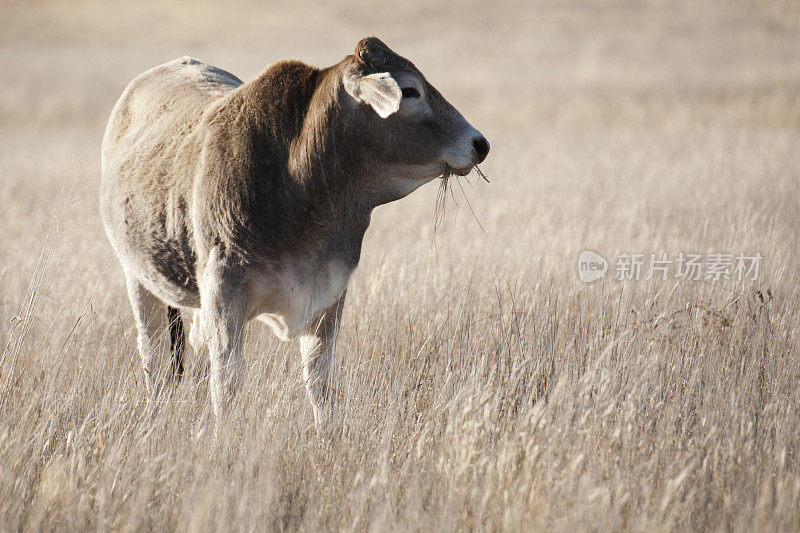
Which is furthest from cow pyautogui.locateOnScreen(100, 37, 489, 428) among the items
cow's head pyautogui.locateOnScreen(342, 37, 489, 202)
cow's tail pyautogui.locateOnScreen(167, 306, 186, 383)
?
cow's tail pyautogui.locateOnScreen(167, 306, 186, 383)

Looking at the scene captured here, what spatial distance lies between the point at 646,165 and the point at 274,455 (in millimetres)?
11416

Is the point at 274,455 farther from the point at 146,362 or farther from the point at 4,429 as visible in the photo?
the point at 146,362

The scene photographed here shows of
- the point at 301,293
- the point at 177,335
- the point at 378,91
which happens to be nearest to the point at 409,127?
the point at 378,91

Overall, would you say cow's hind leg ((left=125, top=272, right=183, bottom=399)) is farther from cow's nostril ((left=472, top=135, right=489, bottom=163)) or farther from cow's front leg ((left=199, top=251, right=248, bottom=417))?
cow's nostril ((left=472, top=135, right=489, bottom=163))

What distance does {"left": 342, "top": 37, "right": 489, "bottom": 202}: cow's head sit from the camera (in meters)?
3.84

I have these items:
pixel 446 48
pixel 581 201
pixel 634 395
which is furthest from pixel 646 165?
pixel 446 48

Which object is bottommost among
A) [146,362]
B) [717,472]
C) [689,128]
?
[146,362]

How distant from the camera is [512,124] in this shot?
70.7ft

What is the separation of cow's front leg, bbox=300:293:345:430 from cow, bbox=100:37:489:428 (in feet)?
0.03

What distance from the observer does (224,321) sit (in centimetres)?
380

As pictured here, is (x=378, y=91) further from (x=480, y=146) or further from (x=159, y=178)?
(x=159, y=178)

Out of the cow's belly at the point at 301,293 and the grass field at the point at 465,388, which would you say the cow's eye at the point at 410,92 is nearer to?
the grass field at the point at 465,388

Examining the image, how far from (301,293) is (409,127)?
3.27 ft

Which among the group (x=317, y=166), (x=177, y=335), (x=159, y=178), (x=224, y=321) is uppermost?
(x=317, y=166)
